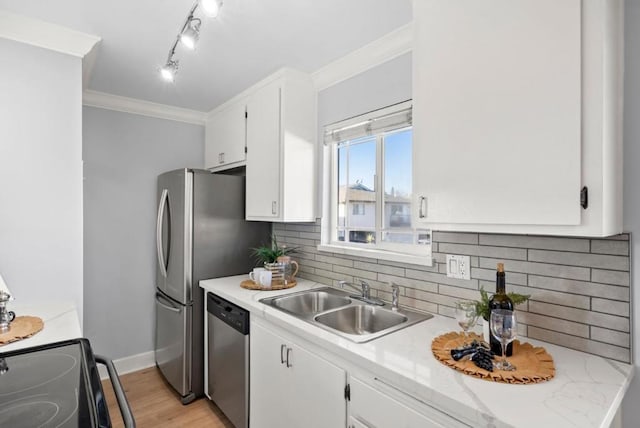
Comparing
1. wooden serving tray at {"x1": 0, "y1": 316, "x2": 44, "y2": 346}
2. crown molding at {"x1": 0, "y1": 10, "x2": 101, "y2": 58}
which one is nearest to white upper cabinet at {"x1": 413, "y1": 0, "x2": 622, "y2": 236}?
wooden serving tray at {"x1": 0, "y1": 316, "x2": 44, "y2": 346}

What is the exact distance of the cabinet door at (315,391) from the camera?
1367 millimetres

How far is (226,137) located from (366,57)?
1.49 metres

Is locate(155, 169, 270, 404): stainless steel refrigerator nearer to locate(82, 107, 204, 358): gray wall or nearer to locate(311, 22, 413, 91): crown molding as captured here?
locate(82, 107, 204, 358): gray wall

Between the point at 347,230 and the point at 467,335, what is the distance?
46.1 inches

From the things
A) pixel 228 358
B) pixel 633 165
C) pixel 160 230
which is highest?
pixel 633 165

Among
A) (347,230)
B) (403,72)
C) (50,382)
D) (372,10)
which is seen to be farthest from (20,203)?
(403,72)

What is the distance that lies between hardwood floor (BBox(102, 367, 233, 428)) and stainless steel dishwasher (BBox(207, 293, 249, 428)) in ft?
0.39

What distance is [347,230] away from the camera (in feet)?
7.93

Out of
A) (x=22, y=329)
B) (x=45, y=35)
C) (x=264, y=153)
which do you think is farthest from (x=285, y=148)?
(x=22, y=329)

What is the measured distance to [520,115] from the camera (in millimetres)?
1110

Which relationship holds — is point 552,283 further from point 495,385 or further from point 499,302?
point 495,385

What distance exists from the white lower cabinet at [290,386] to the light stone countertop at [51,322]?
33.8 inches

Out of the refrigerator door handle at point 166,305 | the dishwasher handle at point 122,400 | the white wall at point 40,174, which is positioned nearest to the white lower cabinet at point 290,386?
the dishwasher handle at point 122,400

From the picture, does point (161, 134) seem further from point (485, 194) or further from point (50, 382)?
point (485, 194)
